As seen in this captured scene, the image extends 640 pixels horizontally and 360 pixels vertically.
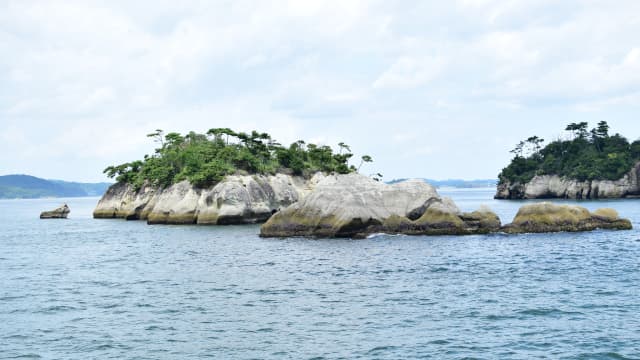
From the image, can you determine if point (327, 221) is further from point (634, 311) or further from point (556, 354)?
point (556, 354)

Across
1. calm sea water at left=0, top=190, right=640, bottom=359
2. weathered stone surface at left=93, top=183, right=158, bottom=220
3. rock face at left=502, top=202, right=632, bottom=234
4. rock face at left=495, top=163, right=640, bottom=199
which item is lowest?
calm sea water at left=0, top=190, right=640, bottom=359

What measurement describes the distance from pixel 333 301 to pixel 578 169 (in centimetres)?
12324

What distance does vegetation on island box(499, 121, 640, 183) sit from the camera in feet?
429

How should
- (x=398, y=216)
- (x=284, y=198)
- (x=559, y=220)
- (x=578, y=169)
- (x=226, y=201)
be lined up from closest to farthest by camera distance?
1. (x=559, y=220)
2. (x=398, y=216)
3. (x=226, y=201)
4. (x=284, y=198)
5. (x=578, y=169)

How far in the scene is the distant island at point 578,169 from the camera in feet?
424

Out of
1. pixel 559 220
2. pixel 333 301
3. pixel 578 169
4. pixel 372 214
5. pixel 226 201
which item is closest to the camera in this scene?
pixel 333 301

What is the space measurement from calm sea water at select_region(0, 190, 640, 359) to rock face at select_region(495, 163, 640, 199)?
9129 cm

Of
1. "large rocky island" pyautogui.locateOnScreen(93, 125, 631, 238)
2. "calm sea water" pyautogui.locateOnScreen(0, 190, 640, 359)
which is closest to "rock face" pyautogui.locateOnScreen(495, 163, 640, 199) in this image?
"large rocky island" pyautogui.locateOnScreen(93, 125, 631, 238)

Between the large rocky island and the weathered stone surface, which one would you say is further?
the weathered stone surface

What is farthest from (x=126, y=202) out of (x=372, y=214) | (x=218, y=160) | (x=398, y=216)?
(x=398, y=216)

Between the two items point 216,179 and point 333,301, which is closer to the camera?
point 333,301

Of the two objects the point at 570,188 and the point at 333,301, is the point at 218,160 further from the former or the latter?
the point at 570,188

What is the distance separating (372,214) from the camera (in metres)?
51.6

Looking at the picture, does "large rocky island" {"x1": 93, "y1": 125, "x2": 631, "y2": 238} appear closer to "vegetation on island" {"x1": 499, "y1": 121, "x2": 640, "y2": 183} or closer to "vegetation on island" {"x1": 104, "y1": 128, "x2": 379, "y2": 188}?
"vegetation on island" {"x1": 104, "y1": 128, "x2": 379, "y2": 188}
